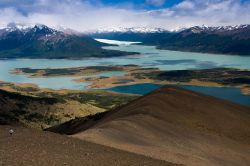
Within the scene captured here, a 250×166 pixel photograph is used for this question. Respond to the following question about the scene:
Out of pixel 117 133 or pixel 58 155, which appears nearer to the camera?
pixel 58 155

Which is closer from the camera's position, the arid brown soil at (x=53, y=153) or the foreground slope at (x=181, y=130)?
the arid brown soil at (x=53, y=153)

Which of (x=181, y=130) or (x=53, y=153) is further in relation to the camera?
(x=181, y=130)

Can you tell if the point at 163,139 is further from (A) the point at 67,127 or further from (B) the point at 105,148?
(A) the point at 67,127

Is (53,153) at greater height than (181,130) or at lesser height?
greater

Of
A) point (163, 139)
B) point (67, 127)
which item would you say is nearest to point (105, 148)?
point (163, 139)

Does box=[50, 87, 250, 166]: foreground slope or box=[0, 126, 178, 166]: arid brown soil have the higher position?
box=[0, 126, 178, 166]: arid brown soil
